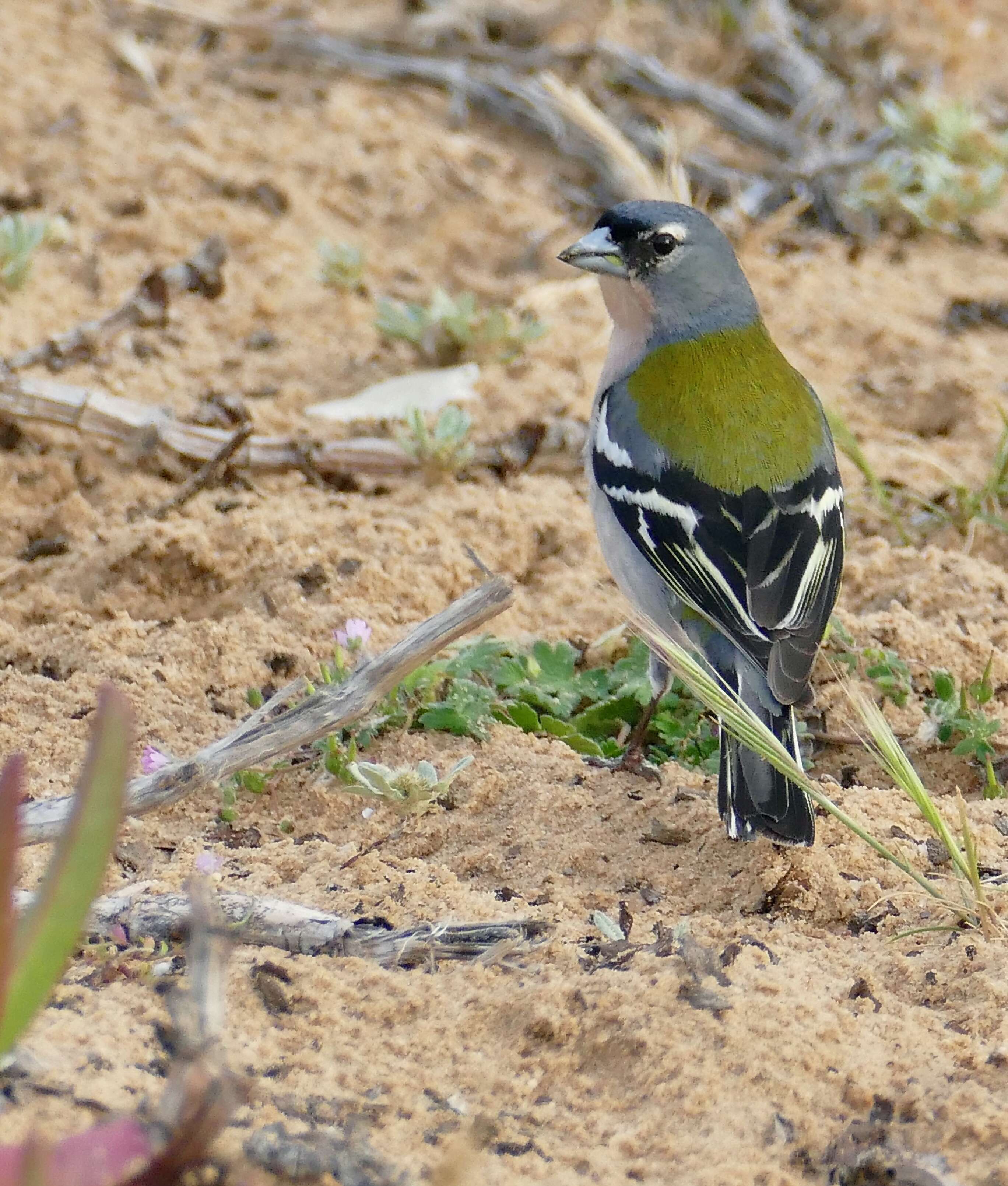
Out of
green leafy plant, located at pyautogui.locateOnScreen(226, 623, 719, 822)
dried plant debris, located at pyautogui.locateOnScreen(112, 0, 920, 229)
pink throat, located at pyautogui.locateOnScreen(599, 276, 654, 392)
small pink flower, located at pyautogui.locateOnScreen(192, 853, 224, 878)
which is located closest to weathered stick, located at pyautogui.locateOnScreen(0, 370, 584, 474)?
pink throat, located at pyautogui.locateOnScreen(599, 276, 654, 392)

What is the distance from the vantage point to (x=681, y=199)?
241 inches

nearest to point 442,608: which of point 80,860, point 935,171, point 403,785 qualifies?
point 403,785

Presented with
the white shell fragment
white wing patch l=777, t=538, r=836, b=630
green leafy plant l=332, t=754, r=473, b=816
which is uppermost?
white wing patch l=777, t=538, r=836, b=630

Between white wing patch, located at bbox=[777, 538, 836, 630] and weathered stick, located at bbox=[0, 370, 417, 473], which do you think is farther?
weathered stick, located at bbox=[0, 370, 417, 473]

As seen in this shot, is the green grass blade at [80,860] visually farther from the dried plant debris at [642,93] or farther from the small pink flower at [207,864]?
the dried plant debris at [642,93]

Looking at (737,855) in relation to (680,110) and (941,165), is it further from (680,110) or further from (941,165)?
(680,110)

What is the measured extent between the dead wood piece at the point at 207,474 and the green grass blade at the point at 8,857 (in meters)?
3.02

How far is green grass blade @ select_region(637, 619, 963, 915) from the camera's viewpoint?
2707 millimetres

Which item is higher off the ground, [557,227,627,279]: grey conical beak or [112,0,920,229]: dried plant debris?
[557,227,627,279]: grey conical beak

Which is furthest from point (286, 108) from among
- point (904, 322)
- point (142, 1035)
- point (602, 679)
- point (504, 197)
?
point (142, 1035)

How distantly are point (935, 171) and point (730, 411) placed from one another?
3.35 m

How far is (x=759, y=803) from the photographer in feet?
10.4

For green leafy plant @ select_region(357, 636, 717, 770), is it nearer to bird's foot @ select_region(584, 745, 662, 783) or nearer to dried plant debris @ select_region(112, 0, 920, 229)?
bird's foot @ select_region(584, 745, 662, 783)

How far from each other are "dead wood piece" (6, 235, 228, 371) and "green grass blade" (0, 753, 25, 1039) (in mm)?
3529
